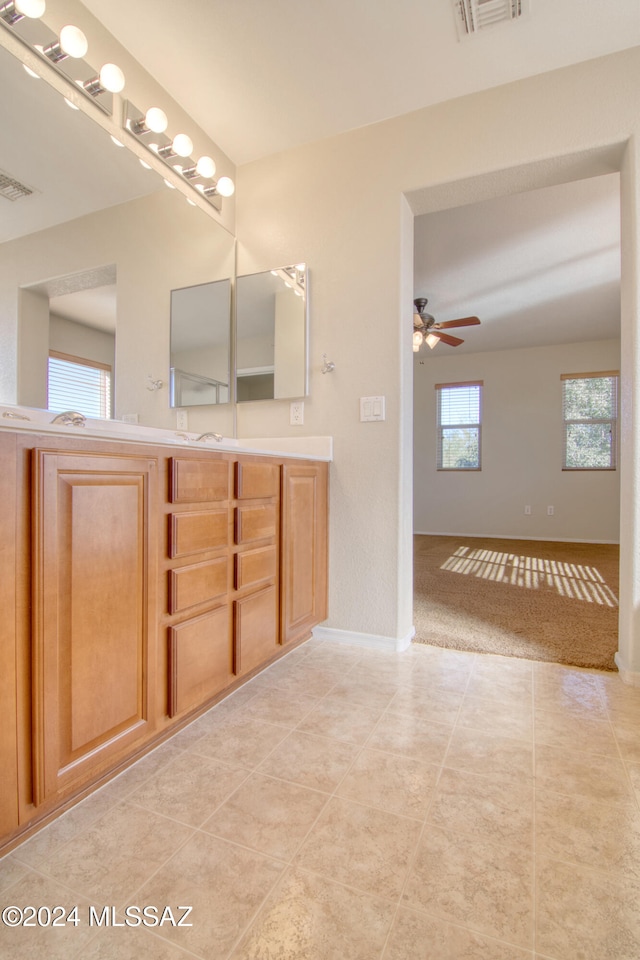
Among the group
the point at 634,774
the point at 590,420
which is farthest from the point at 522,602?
the point at 590,420

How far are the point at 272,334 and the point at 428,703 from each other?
1760mm

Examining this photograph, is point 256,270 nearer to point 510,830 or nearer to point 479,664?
point 479,664

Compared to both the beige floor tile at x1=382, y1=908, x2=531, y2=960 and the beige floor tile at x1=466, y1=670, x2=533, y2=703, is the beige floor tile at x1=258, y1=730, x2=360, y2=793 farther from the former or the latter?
the beige floor tile at x1=466, y1=670, x2=533, y2=703

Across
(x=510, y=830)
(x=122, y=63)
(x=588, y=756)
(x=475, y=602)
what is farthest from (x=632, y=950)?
(x=122, y=63)

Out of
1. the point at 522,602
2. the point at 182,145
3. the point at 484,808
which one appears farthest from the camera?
the point at 522,602

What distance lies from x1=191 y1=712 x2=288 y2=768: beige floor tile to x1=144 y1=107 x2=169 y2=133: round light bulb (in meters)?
2.22

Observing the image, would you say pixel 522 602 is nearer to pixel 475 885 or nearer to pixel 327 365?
pixel 327 365

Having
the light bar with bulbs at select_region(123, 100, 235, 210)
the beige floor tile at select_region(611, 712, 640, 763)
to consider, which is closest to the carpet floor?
the beige floor tile at select_region(611, 712, 640, 763)

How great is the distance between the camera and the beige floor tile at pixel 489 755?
1.20 metres

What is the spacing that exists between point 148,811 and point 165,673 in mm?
300

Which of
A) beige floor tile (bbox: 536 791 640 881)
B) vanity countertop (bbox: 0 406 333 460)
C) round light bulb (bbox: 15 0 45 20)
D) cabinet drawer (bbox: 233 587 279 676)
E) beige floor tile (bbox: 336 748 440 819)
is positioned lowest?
beige floor tile (bbox: 336 748 440 819)

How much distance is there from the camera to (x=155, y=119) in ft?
6.03

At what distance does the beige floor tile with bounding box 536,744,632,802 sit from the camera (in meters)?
1.12

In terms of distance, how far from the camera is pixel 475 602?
2812mm
